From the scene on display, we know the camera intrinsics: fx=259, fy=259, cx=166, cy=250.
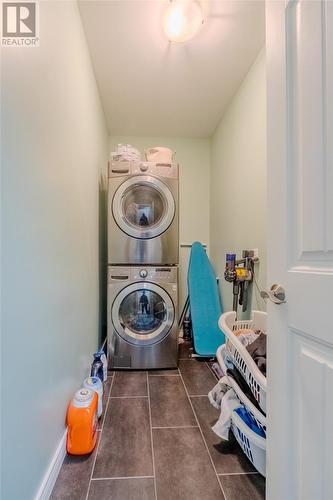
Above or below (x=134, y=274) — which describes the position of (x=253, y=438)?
below

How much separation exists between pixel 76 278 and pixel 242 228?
1.38 meters

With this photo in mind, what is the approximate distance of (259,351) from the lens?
1236 millimetres

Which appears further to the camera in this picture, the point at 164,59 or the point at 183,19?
the point at 164,59

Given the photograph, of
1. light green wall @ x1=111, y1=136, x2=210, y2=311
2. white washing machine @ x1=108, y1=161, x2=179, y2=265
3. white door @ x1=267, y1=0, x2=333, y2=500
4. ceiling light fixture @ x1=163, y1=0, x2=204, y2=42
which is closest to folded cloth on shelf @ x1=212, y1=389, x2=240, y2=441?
white door @ x1=267, y1=0, x2=333, y2=500

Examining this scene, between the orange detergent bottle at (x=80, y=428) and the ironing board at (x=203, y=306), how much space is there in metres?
1.30

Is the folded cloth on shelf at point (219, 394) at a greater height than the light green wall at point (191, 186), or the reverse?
the light green wall at point (191, 186)

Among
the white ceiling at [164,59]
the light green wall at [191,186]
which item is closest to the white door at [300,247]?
the white ceiling at [164,59]

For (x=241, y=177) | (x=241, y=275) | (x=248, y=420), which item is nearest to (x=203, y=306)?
(x=241, y=275)

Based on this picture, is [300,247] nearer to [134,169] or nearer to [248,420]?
[248,420]

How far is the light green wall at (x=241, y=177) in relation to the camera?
1825 millimetres

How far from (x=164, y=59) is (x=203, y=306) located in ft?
6.77

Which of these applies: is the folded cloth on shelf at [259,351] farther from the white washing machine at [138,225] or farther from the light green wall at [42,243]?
the white washing machine at [138,225]

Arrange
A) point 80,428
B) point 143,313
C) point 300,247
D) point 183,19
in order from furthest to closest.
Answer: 1. point 143,313
2. point 183,19
3. point 80,428
4. point 300,247

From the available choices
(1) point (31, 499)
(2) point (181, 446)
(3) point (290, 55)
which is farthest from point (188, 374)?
(3) point (290, 55)
